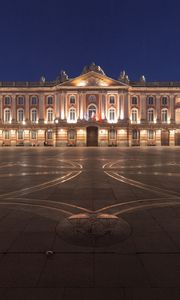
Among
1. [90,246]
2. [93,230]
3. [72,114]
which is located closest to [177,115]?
[72,114]

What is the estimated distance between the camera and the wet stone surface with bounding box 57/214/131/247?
454 cm

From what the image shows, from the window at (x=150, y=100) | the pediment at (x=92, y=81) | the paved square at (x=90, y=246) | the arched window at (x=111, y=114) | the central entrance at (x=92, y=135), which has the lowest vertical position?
the paved square at (x=90, y=246)

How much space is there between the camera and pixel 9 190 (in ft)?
30.3

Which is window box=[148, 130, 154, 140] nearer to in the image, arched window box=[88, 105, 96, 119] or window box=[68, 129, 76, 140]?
arched window box=[88, 105, 96, 119]

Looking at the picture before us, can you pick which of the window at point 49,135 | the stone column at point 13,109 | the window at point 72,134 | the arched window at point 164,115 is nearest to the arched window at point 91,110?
the window at point 72,134

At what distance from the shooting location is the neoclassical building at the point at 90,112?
60.9 m

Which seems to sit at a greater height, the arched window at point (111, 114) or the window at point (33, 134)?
the arched window at point (111, 114)

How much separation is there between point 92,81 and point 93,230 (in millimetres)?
58650

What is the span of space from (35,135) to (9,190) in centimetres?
5572

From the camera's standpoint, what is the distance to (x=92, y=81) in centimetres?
6100

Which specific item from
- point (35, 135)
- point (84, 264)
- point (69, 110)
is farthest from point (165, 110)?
point (84, 264)

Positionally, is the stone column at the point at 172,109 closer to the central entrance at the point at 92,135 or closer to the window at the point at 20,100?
the central entrance at the point at 92,135

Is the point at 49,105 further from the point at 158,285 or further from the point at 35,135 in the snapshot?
the point at 158,285

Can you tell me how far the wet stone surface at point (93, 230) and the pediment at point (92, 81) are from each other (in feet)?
189
